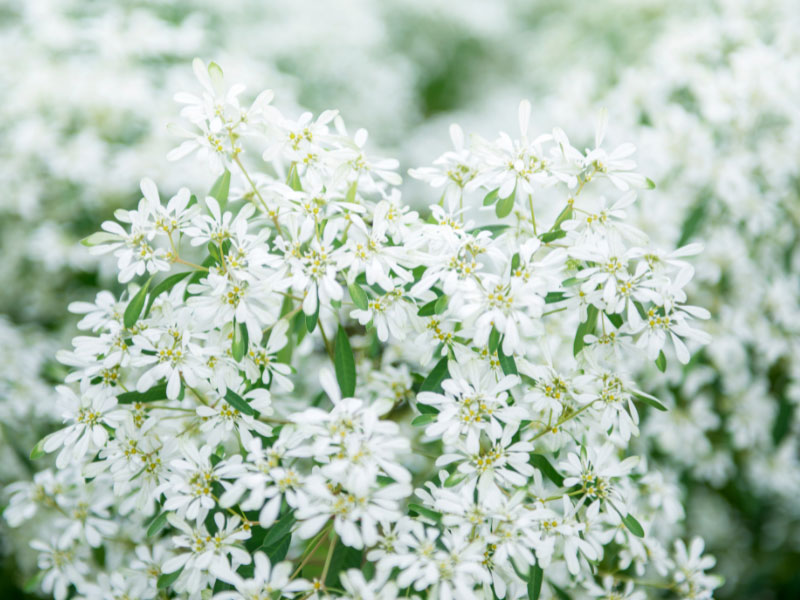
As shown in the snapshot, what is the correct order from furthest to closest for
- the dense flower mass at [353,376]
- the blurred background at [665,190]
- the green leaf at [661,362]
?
the blurred background at [665,190], the green leaf at [661,362], the dense flower mass at [353,376]

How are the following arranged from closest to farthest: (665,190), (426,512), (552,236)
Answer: (426,512) < (552,236) < (665,190)

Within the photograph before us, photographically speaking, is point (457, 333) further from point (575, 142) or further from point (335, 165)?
point (575, 142)

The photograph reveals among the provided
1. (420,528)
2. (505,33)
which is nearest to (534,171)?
(420,528)

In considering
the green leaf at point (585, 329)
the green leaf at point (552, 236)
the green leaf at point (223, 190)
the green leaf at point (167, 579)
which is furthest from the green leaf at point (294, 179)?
the green leaf at point (167, 579)

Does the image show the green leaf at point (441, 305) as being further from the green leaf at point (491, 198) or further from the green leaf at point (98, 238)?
the green leaf at point (98, 238)

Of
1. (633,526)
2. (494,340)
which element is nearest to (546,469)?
(633,526)

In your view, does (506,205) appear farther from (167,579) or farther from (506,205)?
(167,579)
